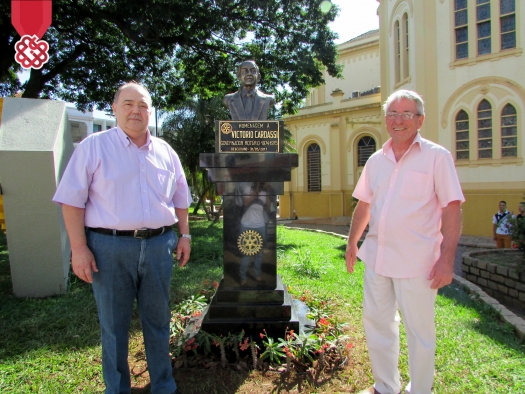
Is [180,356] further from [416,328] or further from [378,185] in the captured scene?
[378,185]

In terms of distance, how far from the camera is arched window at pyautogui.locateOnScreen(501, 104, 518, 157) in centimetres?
1340

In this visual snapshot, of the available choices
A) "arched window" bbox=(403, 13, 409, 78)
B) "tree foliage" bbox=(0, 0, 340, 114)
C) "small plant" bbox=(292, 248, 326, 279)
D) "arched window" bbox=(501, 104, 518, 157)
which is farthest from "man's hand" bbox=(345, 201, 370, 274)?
"arched window" bbox=(403, 13, 409, 78)

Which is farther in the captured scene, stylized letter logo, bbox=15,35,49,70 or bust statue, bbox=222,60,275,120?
stylized letter logo, bbox=15,35,49,70

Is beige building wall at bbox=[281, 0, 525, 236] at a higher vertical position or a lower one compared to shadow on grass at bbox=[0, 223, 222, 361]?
higher

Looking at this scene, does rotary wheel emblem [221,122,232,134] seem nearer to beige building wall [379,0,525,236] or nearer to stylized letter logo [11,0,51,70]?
stylized letter logo [11,0,51,70]

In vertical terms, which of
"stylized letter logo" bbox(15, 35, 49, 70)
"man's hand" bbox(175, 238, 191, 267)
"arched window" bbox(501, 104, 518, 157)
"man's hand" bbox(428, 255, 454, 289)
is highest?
"stylized letter logo" bbox(15, 35, 49, 70)

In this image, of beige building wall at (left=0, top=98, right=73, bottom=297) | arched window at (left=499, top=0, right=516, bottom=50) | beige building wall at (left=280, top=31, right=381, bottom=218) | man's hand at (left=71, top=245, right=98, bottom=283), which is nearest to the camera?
man's hand at (left=71, top=245, right=98, bottom=283)

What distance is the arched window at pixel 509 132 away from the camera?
44.0 ft

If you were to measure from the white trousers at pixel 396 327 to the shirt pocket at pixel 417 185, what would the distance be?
0.50 m

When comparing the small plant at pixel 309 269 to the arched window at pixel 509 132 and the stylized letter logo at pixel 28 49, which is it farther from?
the arched window at pixel 509 132

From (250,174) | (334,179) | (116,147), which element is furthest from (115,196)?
(334,179)

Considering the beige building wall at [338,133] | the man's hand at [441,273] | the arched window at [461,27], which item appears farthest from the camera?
the beige building wall at [338,133]

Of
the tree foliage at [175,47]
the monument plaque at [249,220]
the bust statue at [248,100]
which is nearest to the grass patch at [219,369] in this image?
the monument plaque at [249,220]

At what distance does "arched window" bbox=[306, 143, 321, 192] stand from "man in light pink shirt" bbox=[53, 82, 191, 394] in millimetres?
21383
